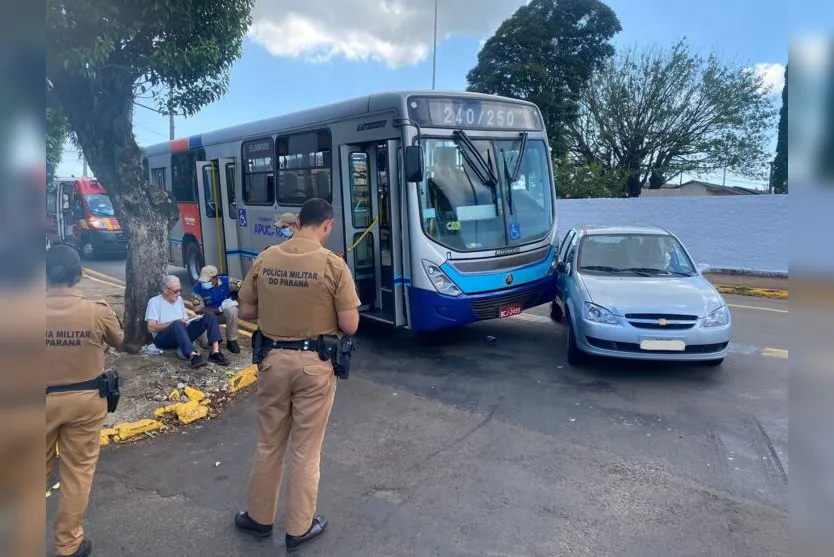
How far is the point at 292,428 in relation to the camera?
11.5 ft

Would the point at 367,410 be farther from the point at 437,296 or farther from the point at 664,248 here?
the point at 664,248

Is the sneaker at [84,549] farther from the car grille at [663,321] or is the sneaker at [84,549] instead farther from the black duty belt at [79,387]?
the car grille at [663,321]

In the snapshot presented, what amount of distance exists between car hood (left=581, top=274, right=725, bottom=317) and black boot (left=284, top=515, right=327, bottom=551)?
3.97 m

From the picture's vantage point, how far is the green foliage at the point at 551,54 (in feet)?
91.4

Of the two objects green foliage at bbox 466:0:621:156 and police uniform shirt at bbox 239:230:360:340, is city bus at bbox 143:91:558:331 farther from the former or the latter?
green foliage at bbox 466:0:621:156

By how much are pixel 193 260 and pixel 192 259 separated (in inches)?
2.1

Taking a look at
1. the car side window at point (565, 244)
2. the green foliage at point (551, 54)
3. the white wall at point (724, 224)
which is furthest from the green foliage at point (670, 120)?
the car side window at point (565, 244)

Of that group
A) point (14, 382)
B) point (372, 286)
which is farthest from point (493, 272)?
point (14, 382)

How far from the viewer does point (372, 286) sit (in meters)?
8.01

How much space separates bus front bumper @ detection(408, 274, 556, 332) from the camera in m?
6.98

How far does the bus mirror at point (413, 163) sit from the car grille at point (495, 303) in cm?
167

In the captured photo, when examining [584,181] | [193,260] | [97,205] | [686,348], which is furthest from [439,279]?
[584,181]

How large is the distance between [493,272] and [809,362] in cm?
637

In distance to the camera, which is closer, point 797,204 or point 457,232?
point 797,204
